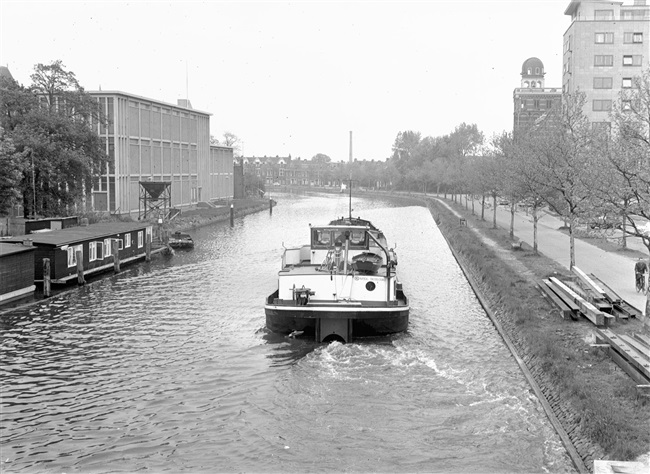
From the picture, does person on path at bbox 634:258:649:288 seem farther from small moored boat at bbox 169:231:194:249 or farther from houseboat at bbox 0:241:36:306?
small moored boat at bbox 169:231:194:249

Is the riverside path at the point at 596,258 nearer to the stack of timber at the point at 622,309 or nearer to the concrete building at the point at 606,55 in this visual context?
the stack of timber at the point at 622,309

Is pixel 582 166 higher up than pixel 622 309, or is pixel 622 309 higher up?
pixel 582 166

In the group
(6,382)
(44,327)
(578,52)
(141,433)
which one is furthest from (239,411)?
(578,52)

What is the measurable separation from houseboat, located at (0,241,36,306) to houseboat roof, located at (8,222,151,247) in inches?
64.4

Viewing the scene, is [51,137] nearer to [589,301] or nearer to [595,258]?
[595,258]

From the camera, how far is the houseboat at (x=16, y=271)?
31.4m

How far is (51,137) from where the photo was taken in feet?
170

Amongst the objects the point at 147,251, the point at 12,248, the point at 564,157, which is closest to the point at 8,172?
the point at 147,251

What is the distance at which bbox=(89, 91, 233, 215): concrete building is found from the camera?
66062 millimetres

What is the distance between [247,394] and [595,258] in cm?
2413

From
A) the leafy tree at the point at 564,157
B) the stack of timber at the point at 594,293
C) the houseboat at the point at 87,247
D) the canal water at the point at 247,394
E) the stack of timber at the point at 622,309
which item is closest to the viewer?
the canal water at the point at 247,394

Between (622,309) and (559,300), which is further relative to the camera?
(559,300)

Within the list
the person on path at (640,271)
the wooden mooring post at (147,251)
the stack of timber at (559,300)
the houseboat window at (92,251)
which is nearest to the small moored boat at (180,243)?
the wooden mooring post at (147,251)

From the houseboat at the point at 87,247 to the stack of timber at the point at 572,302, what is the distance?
917 inches
